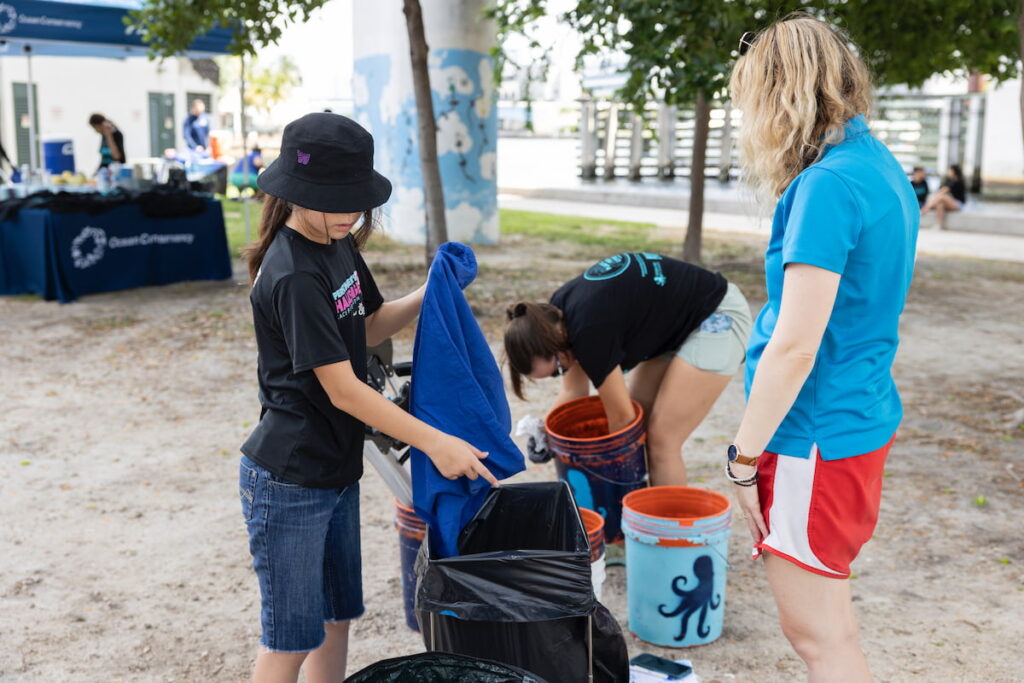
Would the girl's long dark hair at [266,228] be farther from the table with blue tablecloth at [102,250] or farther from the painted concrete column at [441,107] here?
the painted concrete column at [441,107]

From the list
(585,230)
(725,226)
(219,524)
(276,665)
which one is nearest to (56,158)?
(585,230)

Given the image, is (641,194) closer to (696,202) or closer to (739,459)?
(696,202)

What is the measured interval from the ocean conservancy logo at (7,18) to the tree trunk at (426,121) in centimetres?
410

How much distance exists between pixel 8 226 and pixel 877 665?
8638 mm

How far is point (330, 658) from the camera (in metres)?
2.48

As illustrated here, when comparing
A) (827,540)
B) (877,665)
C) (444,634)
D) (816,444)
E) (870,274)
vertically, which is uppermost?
(870,274)

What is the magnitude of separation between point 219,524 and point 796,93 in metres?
3.18

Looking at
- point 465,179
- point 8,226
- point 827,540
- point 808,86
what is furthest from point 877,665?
point 465,179

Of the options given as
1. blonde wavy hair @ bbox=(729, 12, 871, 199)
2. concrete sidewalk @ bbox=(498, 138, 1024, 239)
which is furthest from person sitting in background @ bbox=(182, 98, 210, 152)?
blonde wavy hair @ bbox=(729, 12, 871, 199)

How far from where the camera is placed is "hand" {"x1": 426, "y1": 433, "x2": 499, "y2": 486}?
2115 mm

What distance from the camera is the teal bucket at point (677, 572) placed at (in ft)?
10.0

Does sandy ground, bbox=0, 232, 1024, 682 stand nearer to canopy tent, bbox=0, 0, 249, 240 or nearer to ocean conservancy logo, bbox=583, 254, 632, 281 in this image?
ocean conservancy logo, bbox=583, 254, 632, 281

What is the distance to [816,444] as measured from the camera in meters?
1.91

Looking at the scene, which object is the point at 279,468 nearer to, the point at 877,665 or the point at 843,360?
the point at 843,360
